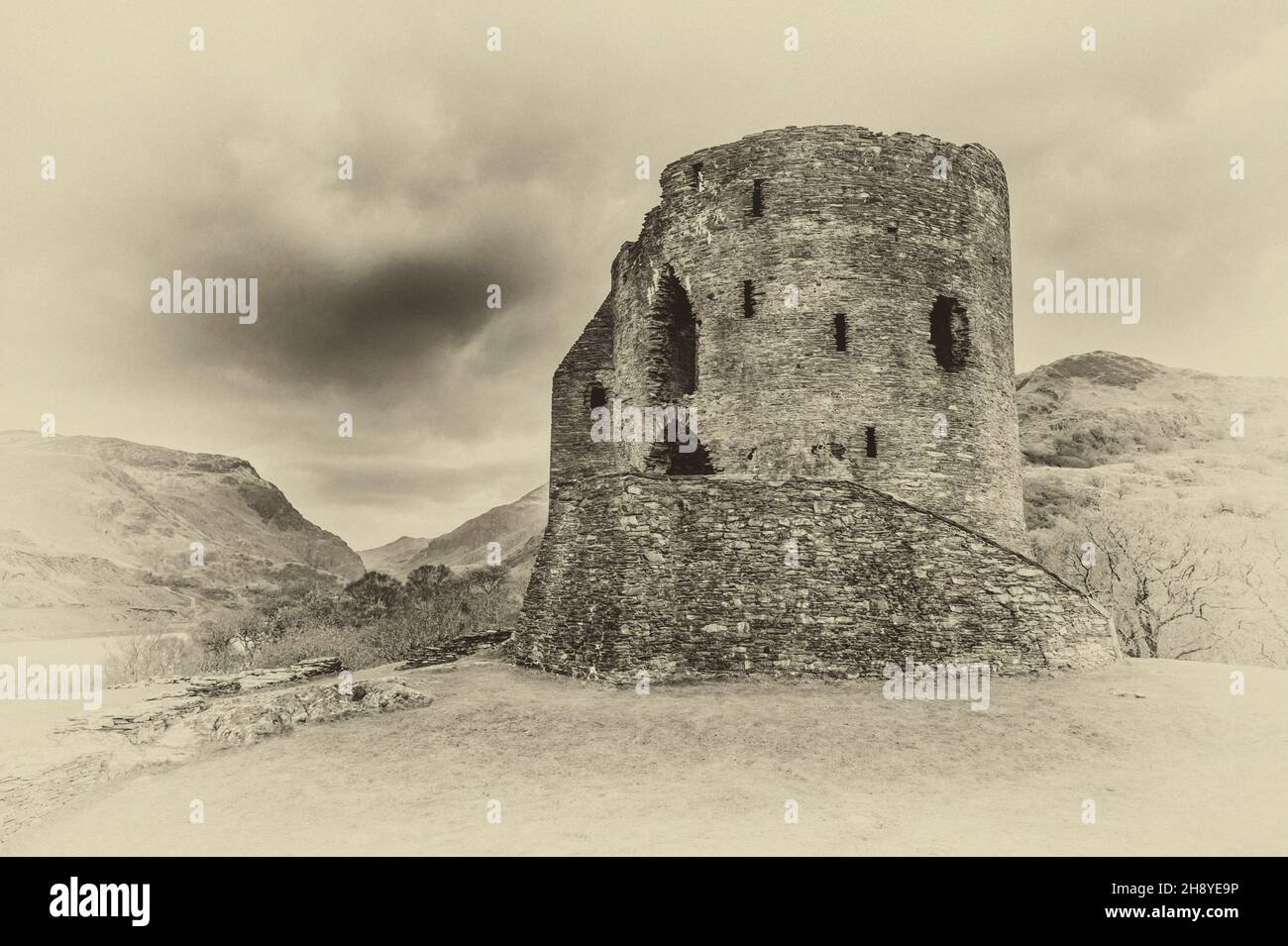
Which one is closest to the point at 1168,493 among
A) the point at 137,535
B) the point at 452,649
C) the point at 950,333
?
the point at 950,333

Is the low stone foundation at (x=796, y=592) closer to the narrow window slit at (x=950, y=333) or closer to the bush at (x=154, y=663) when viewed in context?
the narrow window slit at (x=950, y=333)

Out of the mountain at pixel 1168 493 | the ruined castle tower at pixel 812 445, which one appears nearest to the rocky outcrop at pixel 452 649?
the ruined castle tower at pixel 812 445

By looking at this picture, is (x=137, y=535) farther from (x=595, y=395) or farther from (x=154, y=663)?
(x=595, y=395)

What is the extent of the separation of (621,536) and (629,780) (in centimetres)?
530

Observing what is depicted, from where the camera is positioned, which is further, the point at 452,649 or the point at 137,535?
the point at 137,535

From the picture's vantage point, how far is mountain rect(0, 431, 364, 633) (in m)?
35.6

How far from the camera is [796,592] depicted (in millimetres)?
11633

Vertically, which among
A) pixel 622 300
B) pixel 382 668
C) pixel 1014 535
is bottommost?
pixel 382 668

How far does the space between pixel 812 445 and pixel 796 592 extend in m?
4.16

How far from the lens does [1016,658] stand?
11039 mm

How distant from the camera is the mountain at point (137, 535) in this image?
3559 cm

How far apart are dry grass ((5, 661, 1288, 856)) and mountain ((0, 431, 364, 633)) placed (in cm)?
2740
